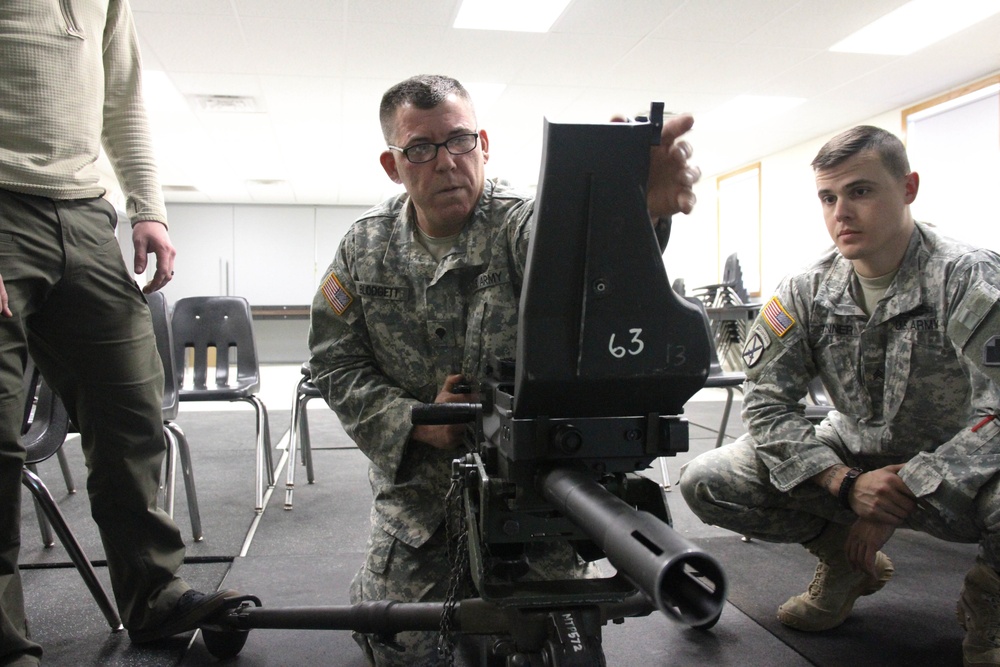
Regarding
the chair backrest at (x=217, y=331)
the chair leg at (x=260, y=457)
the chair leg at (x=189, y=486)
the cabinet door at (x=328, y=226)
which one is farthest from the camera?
the cabinet door at (x=328, y=226)

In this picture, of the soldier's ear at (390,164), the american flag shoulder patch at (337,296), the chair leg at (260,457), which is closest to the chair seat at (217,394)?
the chair leg at (260,457)

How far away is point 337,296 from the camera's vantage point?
1481 mm

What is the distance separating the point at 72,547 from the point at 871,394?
183 cm

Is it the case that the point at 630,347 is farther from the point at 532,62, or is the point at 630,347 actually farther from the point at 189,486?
the point at 532,62

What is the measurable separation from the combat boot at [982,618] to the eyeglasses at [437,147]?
1.32m

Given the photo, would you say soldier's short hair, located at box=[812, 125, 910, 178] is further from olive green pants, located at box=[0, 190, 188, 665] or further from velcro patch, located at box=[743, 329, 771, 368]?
olive green pants, located at box=[0, 190, 188, 665]

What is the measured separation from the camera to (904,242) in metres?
1.65

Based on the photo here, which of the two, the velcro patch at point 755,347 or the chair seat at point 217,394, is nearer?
the velcro patch at point 755,347

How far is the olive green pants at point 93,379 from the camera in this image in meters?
1.19

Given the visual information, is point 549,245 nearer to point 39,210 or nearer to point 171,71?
point 39,210

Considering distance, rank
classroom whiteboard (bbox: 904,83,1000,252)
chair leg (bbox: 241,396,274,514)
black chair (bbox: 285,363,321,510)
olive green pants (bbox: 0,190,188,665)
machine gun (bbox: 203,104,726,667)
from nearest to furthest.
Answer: machine gun (bbox: 203,104,726,667)
olive green pants (bbox: 0,190,188,665)
chair leg (bbox: 241,396,274,514)
black chair (bbox: 285,363,321,510)
classroom whiteboard (bbox: 904,83,1000,252)

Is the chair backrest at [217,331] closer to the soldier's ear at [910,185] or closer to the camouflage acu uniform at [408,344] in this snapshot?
the camouflage acu uniform at [408,344]

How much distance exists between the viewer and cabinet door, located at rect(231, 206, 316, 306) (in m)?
12.2

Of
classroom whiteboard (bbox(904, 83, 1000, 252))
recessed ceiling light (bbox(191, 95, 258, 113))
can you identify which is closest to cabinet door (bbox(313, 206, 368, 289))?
recessed ceiling light (bbox(191, 95, 258, 113))
